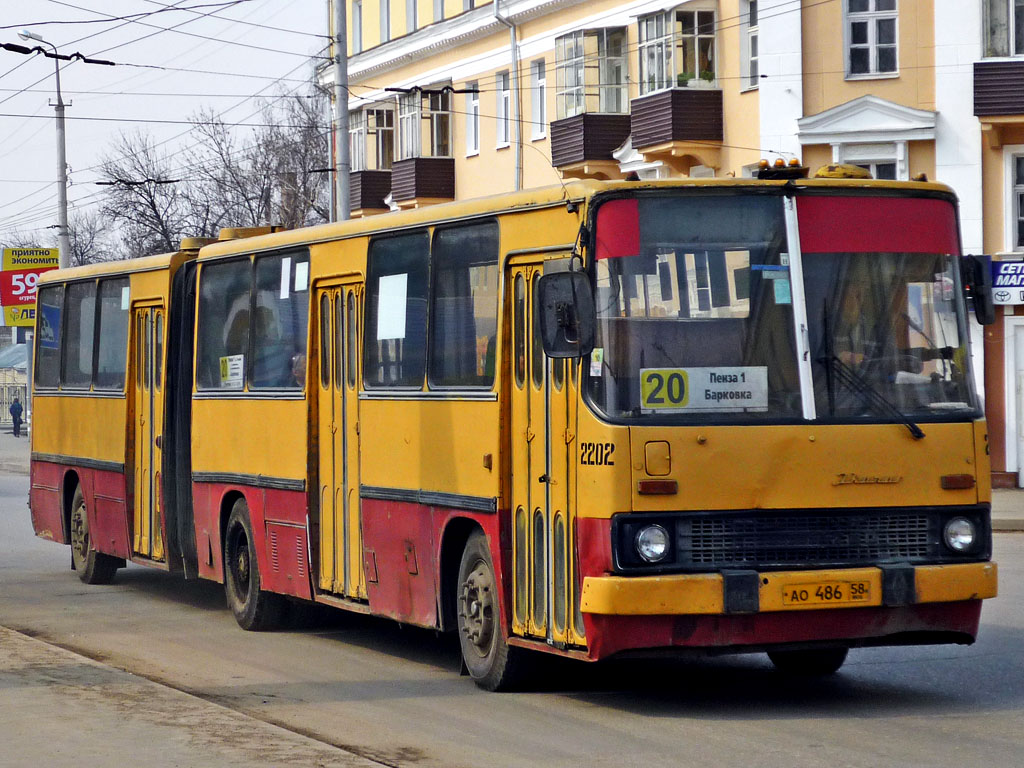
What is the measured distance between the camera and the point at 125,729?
8375mm

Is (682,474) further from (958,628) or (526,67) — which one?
(526,67)

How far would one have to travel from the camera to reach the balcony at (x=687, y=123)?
32438 mm

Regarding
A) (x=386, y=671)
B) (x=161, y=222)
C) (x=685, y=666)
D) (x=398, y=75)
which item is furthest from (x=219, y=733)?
(x=161, y=222)

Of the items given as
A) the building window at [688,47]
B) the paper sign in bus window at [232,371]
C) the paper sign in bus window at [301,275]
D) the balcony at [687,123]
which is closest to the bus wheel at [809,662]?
the paper sign in bus window at [301,275]

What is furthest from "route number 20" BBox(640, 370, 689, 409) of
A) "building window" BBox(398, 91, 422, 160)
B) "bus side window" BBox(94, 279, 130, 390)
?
"building window" BBox(398, 91, 422, 160)

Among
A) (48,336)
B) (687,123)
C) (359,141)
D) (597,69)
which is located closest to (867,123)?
(687,123)

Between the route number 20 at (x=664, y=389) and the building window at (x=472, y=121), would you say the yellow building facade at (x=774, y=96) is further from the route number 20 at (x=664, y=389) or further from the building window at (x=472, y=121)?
the route number 20 at (x=664, y=389)

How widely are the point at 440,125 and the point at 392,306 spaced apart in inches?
1292

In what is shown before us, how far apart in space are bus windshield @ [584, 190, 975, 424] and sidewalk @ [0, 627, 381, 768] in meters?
2.27

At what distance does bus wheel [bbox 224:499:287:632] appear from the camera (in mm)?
13359

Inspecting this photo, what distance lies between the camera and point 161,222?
6612 centimetres

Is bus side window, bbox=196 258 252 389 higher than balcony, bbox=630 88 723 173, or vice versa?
balcony, bbox=630 88 723 173

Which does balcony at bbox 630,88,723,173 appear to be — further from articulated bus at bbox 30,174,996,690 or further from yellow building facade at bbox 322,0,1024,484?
articulated bus at bbox 30,174,996,690

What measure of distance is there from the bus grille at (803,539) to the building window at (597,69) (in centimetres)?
2731
